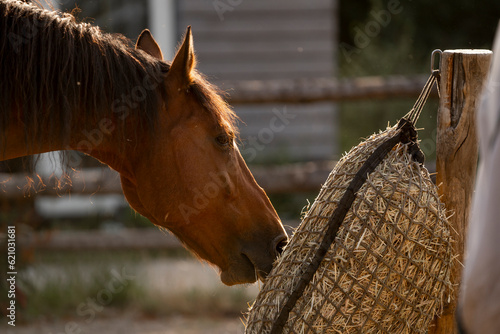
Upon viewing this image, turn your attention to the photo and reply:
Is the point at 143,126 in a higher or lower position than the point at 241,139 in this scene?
higher

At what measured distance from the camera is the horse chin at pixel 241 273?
2.10m

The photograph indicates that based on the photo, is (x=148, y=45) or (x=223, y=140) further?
(x=148, y=45)

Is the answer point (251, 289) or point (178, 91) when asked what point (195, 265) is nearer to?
point (251, 289)

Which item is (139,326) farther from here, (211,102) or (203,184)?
(211,102)

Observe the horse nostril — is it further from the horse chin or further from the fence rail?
the fence rail

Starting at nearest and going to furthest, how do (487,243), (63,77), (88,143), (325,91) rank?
(487,243) < (63,77) < (88,143) < (325,91)

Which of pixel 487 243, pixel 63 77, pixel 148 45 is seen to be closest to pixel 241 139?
pixel 148 45

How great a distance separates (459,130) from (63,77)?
1.43m

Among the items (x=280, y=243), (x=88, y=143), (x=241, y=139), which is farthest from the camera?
(x=241, y=139)

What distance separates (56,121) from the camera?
6.24 ft

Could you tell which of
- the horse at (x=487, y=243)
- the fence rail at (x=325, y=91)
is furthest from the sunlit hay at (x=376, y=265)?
the fence rail at (x=325, y=91)

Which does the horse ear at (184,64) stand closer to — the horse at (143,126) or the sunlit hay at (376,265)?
the horse at (143,126)

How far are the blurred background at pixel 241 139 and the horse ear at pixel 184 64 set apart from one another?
0.59 metres

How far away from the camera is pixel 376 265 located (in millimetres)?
1635
